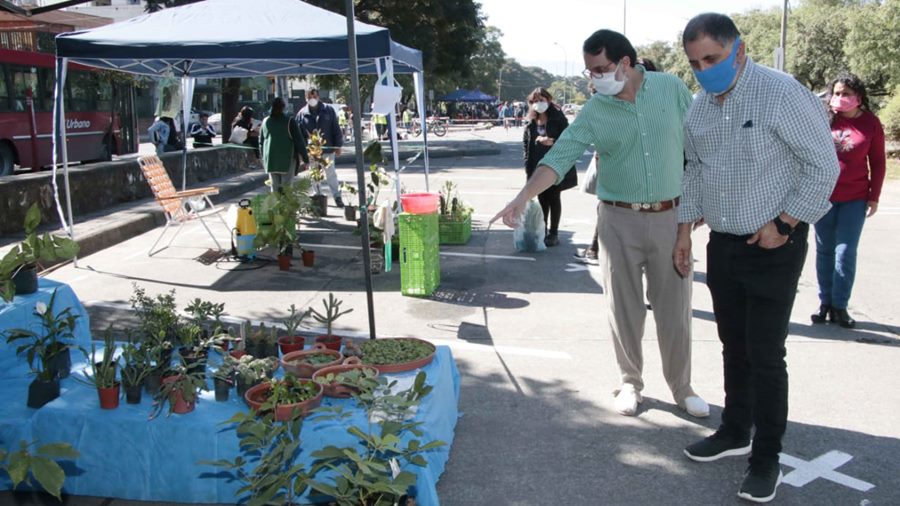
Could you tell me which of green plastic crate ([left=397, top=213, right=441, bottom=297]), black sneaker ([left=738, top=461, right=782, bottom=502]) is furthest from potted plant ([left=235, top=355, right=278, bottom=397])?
green plastic crate ([left=397, top=213, right=441, bottom=297])

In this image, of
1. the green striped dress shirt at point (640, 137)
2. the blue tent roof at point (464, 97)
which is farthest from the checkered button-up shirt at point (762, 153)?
the blue tent roof at point (464, 97)

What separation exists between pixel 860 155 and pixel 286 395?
441 centimetres

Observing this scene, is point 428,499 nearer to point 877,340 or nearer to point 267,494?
point 267,494

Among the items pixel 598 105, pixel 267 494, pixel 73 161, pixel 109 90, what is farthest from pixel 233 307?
pixel 109 90

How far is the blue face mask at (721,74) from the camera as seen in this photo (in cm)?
320

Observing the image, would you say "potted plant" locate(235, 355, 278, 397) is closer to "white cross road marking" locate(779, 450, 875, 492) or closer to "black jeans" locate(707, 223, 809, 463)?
"black jeans" locate(707, 223, 809, 463)

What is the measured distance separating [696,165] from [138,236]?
8.63 metres

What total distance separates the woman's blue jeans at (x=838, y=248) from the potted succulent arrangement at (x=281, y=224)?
503cm

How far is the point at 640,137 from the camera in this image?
396 cm

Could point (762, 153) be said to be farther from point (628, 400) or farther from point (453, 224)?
point (453, 224)

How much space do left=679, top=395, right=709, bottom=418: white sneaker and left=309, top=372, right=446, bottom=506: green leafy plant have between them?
168cm

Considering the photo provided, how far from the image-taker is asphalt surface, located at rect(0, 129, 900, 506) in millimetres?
3541

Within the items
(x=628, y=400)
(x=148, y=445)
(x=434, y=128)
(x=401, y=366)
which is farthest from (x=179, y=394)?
(x=434, y=128)

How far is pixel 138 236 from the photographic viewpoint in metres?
10.4
